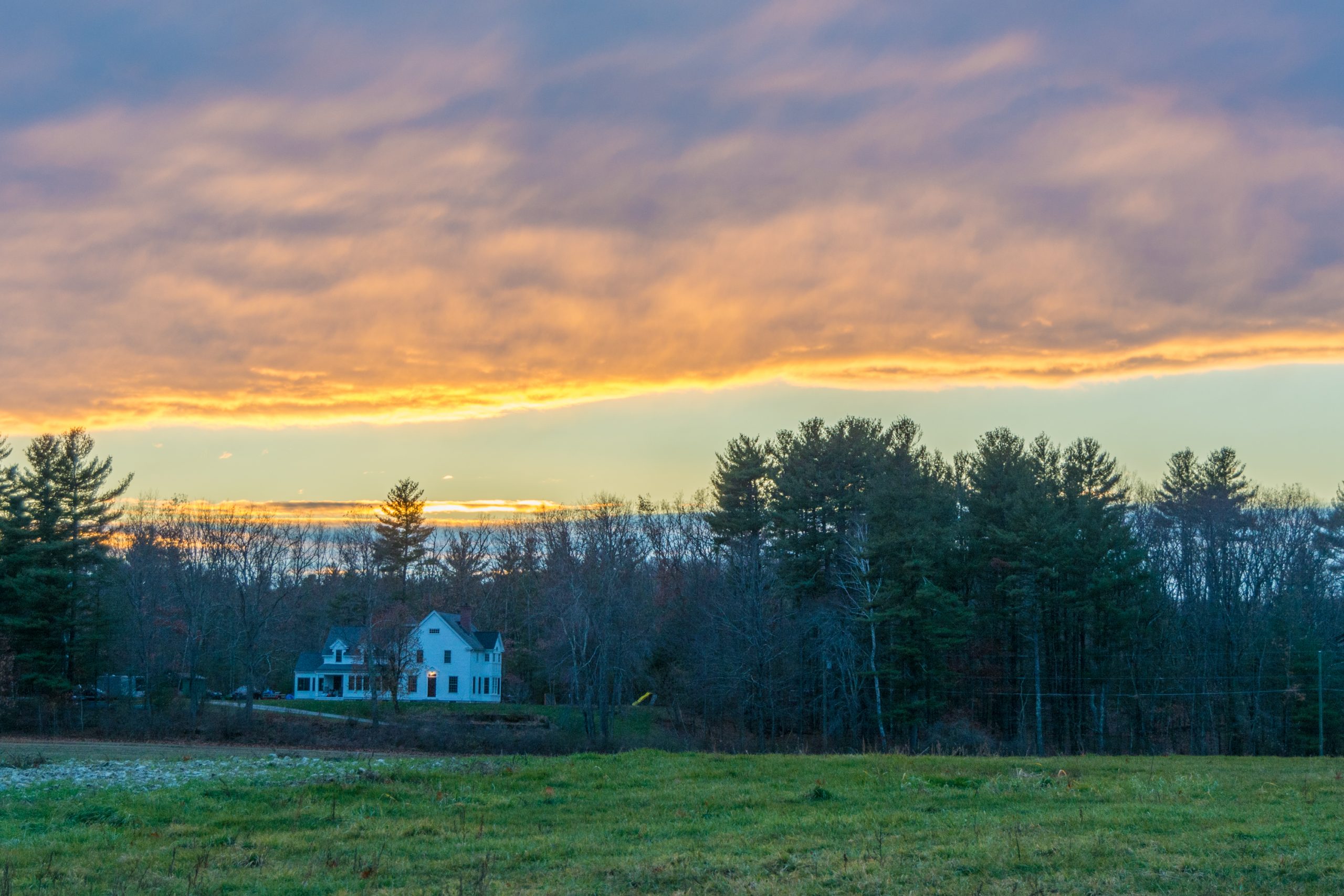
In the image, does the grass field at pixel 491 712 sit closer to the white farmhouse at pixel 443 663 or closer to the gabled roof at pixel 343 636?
the white farmhouse at pixel 443 663

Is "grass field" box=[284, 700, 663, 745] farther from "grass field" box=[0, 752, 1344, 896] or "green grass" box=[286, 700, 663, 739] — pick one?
"grass field" box=[0, 752, 1344, 896]

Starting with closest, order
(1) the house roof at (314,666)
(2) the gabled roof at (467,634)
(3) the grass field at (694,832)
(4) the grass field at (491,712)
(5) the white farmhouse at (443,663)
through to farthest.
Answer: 1. (3) the grass field at (694,832)
2. (4) the grass field at (491,712)
3. (5) the white farmhouse at (443,663)
4. (2) the gabled roof at (467,634)
5. (1) the house roof at (314,666)

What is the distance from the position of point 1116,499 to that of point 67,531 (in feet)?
177

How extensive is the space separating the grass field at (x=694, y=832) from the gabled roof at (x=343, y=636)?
55.2 m

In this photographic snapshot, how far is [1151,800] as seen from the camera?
14258mm

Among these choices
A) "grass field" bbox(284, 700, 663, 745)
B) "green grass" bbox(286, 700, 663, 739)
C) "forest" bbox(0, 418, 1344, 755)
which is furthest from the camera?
"green grass" bbox(286, 700, 663, 739)

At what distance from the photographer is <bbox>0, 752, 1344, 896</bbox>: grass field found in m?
9.26

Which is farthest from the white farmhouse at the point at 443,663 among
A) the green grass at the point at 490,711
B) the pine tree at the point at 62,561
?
the pine tree at the point at 62,561

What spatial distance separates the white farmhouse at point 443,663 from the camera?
69.4 meters

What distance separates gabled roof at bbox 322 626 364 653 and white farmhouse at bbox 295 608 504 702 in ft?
0.13

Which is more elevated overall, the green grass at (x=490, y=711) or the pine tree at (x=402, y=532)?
the pine tree at (x=402, y=532)

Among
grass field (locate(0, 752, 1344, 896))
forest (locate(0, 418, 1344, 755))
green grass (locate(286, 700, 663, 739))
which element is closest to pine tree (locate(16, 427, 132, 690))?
forest (locate(0, 418, 1344, 755))

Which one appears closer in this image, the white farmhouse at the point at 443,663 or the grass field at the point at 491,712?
the grass field at the point at 491,712

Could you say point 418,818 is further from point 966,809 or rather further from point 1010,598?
point 1010,598
